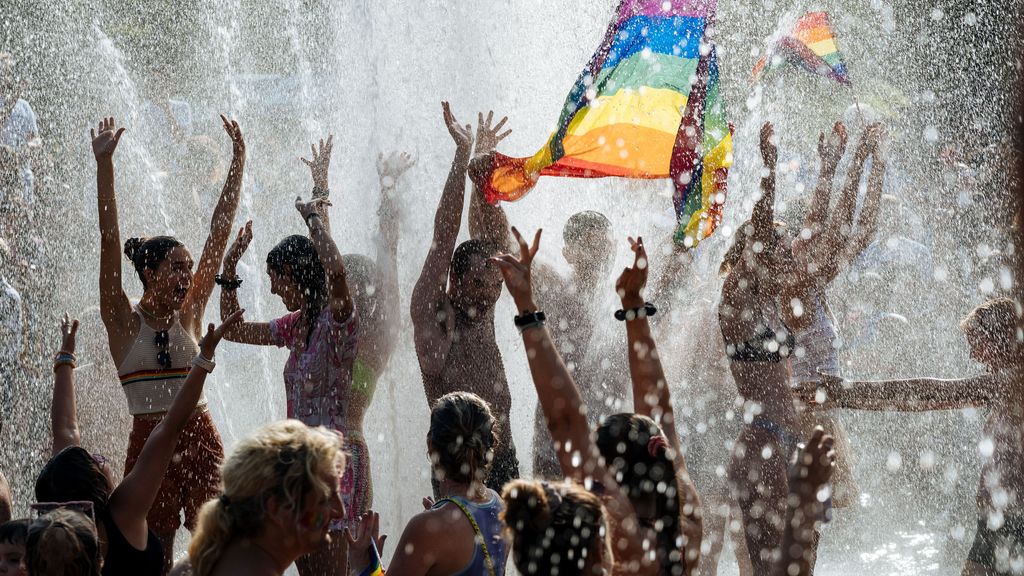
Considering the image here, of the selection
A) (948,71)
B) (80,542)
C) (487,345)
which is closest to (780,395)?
(487,345)

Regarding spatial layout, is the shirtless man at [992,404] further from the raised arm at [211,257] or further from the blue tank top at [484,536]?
the raised arm at [211,257]

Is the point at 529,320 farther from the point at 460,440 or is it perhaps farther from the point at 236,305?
the point at 236,305

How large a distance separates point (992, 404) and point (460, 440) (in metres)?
2.35

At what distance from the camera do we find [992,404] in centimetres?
421

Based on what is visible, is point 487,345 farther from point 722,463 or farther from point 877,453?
point 877,453

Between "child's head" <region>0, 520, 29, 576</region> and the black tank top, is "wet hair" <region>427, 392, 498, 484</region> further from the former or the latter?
"child's head" <region>0, 520, 29, 576</region>

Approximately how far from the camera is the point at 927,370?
28.0ft

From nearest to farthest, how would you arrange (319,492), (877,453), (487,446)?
(319,492)
(487,446)
(877,453)

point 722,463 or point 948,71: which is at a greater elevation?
point 948,71

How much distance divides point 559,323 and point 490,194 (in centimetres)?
68

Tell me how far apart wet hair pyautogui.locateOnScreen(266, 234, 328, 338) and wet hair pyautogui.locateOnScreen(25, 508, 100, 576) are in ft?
5.84

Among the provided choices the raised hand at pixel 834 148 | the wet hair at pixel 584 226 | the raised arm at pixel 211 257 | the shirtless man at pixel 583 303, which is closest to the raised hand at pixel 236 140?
the raised arm at pixel 211 257

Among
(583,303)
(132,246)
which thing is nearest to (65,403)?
(132,246)

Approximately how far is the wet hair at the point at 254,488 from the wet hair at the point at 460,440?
625 millimetres
